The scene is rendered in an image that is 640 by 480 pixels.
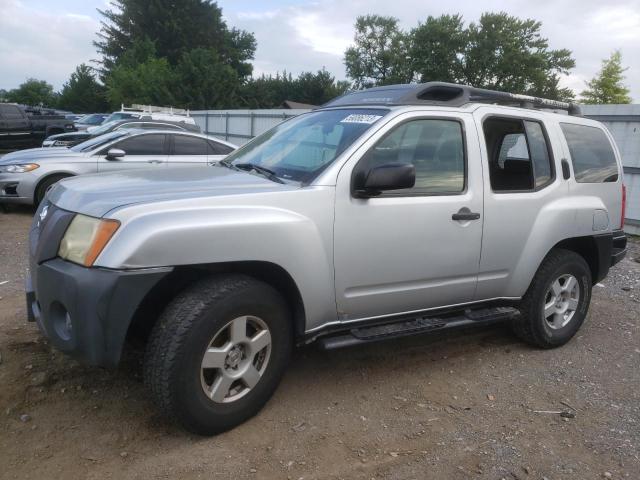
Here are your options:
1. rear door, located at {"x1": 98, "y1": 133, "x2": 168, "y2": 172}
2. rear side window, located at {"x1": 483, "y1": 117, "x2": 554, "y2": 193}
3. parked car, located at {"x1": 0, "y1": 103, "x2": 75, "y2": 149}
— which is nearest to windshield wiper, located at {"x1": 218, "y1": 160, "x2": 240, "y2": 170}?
rear side window, located at {"x1": 483, "y1": 117, "x2": 554, "y2": 193}

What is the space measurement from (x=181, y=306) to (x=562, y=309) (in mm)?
3188

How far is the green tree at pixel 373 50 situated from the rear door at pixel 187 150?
58.4m

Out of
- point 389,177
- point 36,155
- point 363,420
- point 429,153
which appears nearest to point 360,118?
point 429,153

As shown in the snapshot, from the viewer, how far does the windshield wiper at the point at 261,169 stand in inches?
128

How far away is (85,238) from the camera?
102 inches

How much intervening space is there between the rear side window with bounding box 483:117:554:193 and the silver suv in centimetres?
1

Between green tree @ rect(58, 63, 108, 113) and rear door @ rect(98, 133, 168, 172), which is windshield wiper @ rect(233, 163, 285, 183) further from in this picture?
green tree @ rect(58, 63, 108, 113)

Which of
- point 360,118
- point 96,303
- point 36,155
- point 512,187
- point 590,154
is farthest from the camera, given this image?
point 36,155

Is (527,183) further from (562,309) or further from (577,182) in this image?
(562,309)

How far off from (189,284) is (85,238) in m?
0.55

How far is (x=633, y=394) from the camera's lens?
3.70 metres

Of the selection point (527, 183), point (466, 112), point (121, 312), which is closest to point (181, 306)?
point (121, 312)

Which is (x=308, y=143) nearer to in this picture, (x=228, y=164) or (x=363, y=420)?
(x=228, y=164)

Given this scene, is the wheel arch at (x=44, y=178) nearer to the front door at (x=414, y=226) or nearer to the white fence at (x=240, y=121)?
the front door at (x=414, y=226)
